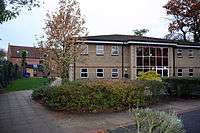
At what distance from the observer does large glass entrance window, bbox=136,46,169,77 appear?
38906mm

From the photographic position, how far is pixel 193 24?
50.2 meters

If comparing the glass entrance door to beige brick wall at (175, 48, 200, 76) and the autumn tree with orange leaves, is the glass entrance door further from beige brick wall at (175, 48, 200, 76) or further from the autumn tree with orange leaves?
the autumn tree with orange leaves

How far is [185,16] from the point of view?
5047 centimetres

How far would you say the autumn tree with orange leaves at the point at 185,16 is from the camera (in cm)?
4903

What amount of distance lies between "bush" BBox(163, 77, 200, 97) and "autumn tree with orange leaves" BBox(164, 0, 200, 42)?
30.8 m

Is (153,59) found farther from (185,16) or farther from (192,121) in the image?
(192,121)

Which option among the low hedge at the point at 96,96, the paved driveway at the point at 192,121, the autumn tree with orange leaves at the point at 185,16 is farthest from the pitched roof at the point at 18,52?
the paved driveway at the point at 192,121

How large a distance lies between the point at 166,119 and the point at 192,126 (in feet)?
17.8

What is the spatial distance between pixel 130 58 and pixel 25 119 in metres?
26.5

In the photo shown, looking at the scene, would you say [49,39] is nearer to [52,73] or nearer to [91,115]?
[52,73]

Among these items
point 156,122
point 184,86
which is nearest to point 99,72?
point 184,86

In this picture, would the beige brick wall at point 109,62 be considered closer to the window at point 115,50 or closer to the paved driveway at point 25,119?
the window at point 115,50

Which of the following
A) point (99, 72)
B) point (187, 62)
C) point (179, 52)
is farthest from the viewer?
point (187, 62)

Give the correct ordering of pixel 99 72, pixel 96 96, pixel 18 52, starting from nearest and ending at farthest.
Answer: pixel 96 96 < pixel 99 72 < pixel 18 52
